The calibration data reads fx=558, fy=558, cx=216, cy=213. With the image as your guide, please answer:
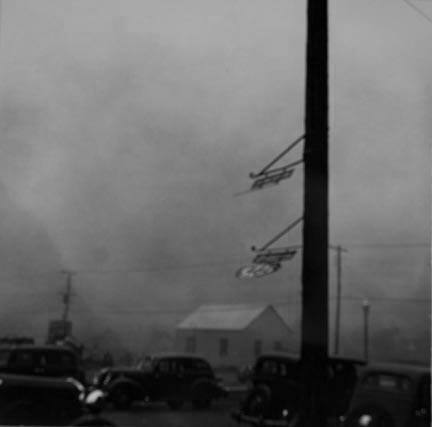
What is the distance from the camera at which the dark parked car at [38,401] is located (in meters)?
5.73

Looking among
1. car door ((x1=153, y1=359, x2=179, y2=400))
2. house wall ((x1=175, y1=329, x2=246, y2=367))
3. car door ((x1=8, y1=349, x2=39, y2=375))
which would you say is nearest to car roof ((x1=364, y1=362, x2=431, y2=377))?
house wall ((x1=175, y1=329, x2=246, y2=367))

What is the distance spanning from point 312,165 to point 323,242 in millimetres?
556

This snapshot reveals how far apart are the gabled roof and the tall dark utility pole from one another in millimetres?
2747

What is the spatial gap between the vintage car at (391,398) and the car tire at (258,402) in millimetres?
1087

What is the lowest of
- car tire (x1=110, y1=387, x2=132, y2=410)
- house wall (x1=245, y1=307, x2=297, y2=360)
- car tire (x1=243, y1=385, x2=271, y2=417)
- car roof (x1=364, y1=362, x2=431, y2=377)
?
car tire (x1=110, y1=387, x2=132, y2=410)

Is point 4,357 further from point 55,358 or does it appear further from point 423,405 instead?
point 423,405

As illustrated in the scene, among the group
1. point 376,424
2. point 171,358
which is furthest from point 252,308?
point 171,358

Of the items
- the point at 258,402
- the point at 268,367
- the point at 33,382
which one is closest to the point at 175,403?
the point at 268,367

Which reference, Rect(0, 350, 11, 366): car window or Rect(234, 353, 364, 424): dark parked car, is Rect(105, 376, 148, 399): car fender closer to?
Rect(0, 350, 11, 366): car window

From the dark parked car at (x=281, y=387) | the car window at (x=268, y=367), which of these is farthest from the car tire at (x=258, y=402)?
the car window at (x=268, y=367)

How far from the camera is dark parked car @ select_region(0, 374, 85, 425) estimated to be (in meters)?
5.73

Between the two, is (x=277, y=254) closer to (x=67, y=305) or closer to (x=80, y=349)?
(x=67, y=305)

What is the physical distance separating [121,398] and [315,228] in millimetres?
7542

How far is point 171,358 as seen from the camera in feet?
35.6
